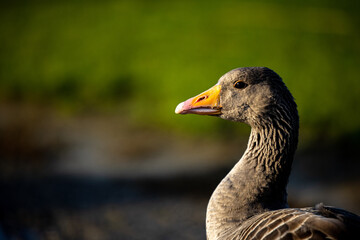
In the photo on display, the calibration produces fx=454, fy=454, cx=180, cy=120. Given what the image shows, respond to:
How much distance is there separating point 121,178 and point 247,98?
312cm

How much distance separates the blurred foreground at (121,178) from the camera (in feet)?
15.6

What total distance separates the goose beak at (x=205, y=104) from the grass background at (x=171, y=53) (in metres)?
4.14

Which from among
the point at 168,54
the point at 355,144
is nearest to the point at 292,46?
the point at 168,54

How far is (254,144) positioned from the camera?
309 cm

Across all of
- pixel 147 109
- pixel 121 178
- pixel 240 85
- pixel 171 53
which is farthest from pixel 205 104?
pixel 171 53

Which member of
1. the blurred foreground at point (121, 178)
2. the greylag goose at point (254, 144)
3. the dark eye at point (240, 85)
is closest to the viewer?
the greylag goose at point (254, 144)

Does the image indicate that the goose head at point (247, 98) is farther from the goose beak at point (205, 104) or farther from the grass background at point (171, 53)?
the grass background at point (171, 53)

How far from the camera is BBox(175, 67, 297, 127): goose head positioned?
9.71ft

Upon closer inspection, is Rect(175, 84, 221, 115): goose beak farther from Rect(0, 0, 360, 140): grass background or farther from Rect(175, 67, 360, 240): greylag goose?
Rect(0, 0, 360, 140): grass background

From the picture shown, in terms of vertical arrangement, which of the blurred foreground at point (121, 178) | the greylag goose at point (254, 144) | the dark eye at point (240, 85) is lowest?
the blurred foreground at point (121, 178)

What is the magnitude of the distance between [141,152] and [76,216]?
6.05 feet

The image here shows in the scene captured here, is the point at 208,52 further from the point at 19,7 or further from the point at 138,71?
the point at 19,7

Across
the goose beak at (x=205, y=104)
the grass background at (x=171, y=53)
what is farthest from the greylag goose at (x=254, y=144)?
the grass background at (x=171, y=53)

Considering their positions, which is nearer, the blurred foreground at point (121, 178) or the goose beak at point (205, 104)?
the goose beak at point (205, 104)
